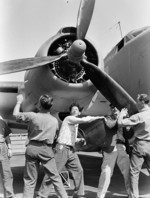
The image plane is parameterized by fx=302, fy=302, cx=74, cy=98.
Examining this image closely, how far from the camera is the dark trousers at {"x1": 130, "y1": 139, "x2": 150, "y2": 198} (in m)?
5.10

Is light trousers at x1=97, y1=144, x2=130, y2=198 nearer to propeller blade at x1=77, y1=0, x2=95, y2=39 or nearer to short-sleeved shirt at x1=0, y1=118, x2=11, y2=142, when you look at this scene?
short-sleeved shirt at x1=0, y1=118, x2=11, y2=142

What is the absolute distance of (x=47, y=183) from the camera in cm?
501

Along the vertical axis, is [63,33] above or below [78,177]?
above

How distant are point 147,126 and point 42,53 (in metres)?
2.89

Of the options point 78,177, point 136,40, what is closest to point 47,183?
point 78,177

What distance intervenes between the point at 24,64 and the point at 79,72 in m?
1.27

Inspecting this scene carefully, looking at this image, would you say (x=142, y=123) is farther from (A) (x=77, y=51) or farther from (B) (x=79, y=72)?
(B) (x=79, y=72)

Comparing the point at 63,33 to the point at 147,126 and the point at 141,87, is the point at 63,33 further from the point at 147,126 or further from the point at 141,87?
the point at 147,126

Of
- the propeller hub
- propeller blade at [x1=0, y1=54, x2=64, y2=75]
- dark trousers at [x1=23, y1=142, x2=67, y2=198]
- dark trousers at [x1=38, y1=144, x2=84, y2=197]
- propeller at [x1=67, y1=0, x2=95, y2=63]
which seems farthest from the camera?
propeller at [x1=67, y1=0, x2=95, y2=63]

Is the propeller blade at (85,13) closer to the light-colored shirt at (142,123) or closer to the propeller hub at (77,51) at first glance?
the propeller hub at (77,51)

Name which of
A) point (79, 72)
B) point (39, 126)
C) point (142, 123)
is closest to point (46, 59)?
point (79, 72)

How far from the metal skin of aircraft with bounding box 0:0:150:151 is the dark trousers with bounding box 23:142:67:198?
1.77 m

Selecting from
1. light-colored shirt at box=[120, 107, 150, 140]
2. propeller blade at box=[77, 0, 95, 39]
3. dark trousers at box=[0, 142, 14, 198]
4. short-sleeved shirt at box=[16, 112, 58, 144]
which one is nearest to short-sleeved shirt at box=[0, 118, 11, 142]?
dark trousers at box=[0, 142, 14, 198]

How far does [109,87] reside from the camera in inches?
248
